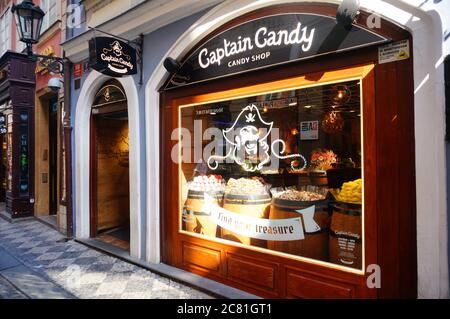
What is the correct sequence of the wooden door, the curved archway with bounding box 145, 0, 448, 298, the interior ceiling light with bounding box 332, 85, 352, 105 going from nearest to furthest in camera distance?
the curved archway with bounding box 145, 0, 448, 298, the interior ceiling light with bounding box 332, 85, 352, 105, the wooden door

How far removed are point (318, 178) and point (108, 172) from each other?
453 cm

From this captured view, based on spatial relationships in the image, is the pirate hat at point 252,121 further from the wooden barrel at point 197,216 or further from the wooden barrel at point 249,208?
the wooden barrel at point 197,216

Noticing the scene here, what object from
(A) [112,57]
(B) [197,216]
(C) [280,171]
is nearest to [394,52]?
(C) [280,171]

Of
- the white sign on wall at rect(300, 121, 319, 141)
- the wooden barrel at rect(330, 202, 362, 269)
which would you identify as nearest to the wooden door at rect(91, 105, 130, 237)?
the white sign on wall at rect(300, 121, 319, 141)

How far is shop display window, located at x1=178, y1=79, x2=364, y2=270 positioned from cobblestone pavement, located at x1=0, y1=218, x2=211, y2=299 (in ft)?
2.69

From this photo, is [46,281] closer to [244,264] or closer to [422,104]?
[244,264]

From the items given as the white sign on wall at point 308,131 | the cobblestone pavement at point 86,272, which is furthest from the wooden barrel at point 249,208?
the white sign on wall at point 308,131

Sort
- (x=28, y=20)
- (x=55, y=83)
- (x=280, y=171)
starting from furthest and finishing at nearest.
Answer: (x=55, y=83)
(x=28, y=20)
(x=280, y=171)

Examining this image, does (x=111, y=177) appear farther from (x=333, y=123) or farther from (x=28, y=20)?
(x=333, y=123)

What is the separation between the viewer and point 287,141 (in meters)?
4.02

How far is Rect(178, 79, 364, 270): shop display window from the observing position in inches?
127

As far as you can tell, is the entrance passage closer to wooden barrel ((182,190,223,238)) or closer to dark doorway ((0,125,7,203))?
wooden barrel ((182,190,223,238))

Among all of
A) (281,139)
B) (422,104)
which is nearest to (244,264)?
(281,139)
